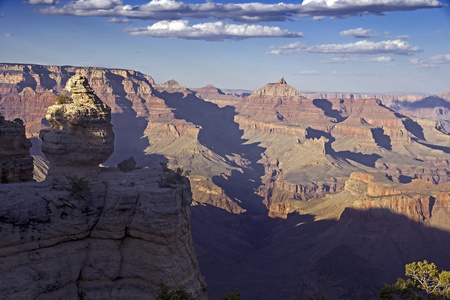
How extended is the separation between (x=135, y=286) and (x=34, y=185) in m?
10.1

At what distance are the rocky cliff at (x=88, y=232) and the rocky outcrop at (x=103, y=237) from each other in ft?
0.22

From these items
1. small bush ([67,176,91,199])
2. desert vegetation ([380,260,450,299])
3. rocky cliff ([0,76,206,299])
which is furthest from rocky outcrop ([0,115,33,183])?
desert vegetation ([380,260,450,299])

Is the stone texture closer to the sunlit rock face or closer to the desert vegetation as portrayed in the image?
the sunlit rock face

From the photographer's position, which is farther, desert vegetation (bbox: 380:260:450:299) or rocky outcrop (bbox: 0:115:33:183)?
rocky outcrop (bbox: 0:115:33:183)

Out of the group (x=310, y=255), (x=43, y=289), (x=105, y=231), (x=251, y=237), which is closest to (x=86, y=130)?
(x=105, y=231)

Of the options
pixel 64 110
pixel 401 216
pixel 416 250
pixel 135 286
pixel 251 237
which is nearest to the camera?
pixel 135 286

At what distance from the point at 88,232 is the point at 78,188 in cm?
325

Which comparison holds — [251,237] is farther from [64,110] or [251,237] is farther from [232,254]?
[64,110]

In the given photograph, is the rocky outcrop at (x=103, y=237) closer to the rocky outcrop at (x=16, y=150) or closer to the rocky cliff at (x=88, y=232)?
the rocky cliff at (x=88, y=232)

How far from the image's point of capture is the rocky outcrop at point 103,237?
31484mm

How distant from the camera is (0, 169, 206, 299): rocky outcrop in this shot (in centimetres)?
3148

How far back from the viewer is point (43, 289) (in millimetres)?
30656

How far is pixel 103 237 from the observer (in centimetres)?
3425

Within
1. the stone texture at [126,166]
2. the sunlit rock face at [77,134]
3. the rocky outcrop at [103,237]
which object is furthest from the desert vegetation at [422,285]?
the sunlit rock face at [77,134]
